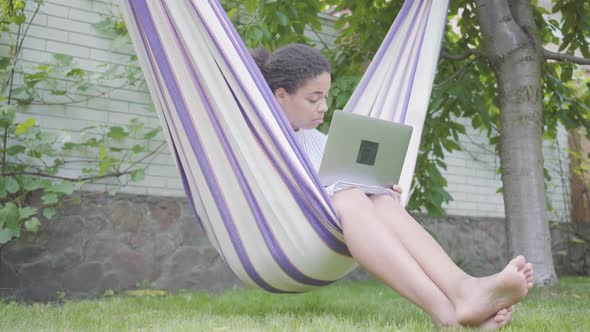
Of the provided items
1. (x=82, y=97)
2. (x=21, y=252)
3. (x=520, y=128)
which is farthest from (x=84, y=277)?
(x=520, y=128)

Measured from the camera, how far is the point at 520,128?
2885 mm

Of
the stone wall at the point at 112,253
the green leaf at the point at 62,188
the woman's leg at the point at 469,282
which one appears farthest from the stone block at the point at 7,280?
the woman's leg at the point at 469,282

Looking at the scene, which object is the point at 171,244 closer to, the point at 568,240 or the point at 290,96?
the point at 290,96

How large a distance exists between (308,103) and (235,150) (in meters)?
0.39

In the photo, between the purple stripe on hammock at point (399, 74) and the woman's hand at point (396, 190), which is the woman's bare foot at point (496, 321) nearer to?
the woman's hand at point (396, 190)

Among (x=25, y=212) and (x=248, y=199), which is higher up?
(x=248, y=199)

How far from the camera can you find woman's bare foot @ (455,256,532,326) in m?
1.36

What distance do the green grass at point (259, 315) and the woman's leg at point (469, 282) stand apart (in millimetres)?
109

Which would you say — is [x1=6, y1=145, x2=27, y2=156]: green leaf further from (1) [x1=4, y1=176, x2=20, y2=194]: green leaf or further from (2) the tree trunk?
(2) the tree trunk

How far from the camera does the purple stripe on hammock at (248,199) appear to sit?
168 centimetres

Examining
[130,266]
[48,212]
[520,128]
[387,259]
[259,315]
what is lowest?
[130,266]

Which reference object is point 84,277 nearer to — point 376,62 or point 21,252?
point 21,252

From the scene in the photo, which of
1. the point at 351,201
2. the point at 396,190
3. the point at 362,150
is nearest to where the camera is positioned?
the point at 351,201

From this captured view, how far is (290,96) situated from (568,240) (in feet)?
13.0
